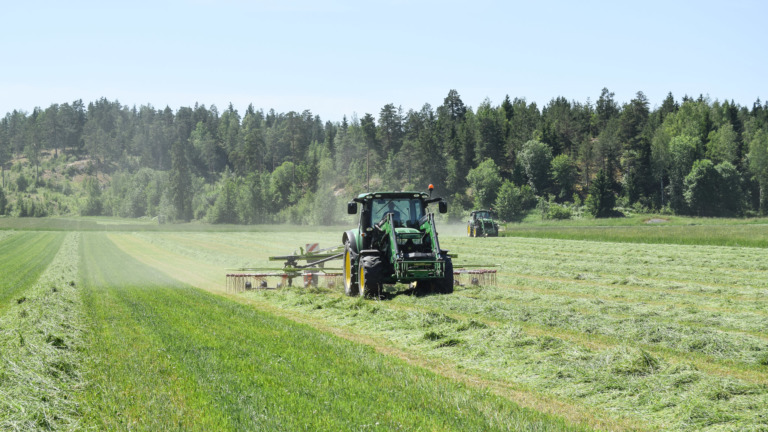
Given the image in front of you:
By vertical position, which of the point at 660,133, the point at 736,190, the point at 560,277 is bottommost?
the point at 560,277

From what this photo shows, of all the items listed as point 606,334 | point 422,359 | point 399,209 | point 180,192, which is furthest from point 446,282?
point 180,192

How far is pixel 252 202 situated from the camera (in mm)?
97438

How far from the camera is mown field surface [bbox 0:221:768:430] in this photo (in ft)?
18.6

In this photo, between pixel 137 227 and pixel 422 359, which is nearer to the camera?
pixel 422 359

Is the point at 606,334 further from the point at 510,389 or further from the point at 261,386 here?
the point at 261,386

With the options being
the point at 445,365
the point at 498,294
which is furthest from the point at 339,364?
the point at 498,294

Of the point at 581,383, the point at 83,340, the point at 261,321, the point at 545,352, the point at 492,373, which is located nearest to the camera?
the point at 581,383

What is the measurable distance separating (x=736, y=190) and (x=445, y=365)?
282 ft

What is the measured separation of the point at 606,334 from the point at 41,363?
8051 millimetres

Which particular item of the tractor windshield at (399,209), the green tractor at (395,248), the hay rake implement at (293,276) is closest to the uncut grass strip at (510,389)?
the green tractor at (395,248)

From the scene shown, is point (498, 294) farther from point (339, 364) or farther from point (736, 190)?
point (736, 190)

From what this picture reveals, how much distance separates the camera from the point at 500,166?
3821 inches

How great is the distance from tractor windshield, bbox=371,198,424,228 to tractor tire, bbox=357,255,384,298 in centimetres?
151

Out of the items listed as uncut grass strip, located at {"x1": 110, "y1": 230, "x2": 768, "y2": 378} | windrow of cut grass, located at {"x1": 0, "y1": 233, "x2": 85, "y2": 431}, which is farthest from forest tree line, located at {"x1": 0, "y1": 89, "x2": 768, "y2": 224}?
windrow of cut grass, located at {"x1": 0, "y1": 233, "x2": 85, "y2": 431}
